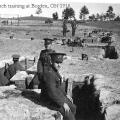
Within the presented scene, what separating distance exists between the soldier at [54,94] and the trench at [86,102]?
4.31 feet

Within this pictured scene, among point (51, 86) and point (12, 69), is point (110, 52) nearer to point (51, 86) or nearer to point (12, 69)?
point (12, 69)

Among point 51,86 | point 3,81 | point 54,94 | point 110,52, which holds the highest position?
point 51,86

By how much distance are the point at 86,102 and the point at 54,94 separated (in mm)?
2749

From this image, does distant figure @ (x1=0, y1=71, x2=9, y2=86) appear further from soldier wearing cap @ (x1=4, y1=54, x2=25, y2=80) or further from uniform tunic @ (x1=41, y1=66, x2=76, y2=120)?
uniform tunic @ (x1=41, y1=66, x2=76, y2=120)

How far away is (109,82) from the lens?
814cm

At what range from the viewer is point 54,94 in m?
5.20

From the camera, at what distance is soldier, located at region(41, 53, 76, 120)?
17.1ft

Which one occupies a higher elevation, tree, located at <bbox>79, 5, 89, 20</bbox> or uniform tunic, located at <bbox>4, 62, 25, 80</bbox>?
tree, located at <bbox>79, 5, 89, 20</bbox>

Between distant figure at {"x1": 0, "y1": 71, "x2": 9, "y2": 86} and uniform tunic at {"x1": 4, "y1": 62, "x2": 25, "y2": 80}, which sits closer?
distant figure at {"x1": 0, "y1": 71, "x2": 9, "y2": 86}

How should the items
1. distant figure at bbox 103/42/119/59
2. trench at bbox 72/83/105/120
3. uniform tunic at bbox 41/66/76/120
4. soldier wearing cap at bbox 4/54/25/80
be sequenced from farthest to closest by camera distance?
distant figure at bbox 103/42/119/59, soldier wearing cap at bbox 4/54/25/80, trench at bbox 72/83/105/120, uniform tunic at bbox 41/66/76/120

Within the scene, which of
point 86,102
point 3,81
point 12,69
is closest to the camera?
point 86,102

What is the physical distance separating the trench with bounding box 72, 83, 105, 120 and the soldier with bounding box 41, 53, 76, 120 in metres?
1.31

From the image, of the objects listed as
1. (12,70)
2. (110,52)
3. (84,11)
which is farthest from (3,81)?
(84,11)

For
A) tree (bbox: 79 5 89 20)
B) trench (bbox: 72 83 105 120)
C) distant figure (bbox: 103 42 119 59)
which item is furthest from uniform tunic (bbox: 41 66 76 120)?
tree (bbox: 79 5 89 20)
